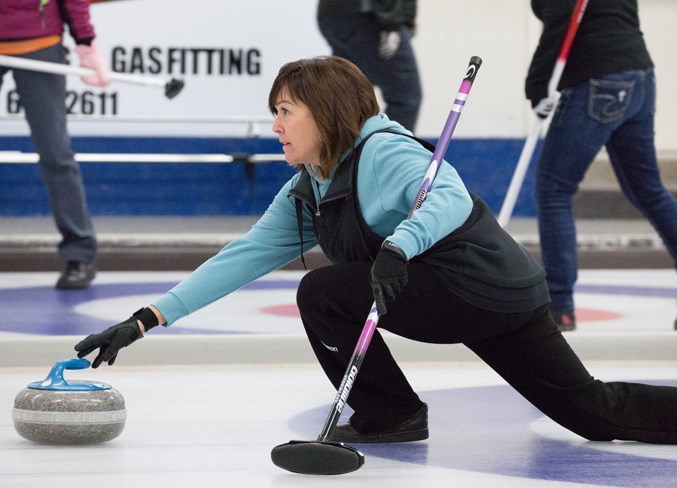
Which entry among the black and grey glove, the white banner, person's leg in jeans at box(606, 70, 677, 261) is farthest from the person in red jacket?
the white banner

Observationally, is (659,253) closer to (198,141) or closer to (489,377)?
(198,141)

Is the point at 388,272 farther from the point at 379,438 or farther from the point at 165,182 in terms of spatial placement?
the point at 165,182

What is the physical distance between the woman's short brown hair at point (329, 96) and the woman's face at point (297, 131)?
0.04 ft

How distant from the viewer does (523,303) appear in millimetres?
2717

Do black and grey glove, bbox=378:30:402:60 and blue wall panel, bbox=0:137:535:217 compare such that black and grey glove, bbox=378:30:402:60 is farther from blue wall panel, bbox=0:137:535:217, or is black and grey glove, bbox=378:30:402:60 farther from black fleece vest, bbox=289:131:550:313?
black fleece vest, bbox=289:131:550:313

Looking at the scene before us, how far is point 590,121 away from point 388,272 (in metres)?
1.86

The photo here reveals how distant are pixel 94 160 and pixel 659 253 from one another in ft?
10.5

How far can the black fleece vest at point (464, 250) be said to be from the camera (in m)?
2.67

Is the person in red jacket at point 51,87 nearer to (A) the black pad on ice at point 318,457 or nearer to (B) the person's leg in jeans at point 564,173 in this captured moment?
(B) the person's leg in jeans at point 564,173

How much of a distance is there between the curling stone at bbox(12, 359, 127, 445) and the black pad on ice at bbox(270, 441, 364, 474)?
16.8 inches

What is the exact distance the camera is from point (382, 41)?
19.3 feet

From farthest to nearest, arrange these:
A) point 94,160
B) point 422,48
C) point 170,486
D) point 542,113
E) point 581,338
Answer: point 422,48
point 94,160
point 542,113
point 581,338
point 170,486

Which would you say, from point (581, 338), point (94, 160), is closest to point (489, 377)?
point (581, 338)

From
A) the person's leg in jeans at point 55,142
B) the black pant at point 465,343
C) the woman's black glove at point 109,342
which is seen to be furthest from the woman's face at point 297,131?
the person's leg in jeans at point 55,142
